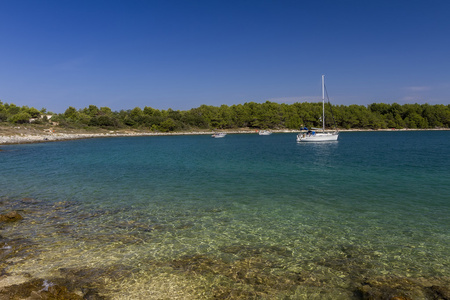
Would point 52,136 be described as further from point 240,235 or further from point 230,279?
point 230,279

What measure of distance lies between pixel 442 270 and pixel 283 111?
15883 centimetres

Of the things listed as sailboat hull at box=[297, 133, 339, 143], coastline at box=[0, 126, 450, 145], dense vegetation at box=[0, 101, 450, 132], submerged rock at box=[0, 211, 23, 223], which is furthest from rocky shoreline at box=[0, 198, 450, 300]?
dense vegetation at box=[0, 101, 450, 132]

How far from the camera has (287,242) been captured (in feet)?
30.7

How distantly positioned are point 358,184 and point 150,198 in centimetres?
1410

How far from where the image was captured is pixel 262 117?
506ft

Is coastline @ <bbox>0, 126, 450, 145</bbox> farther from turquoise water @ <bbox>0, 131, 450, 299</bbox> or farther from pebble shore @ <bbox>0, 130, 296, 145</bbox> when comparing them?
turquoise water @ <bbox>0, 131, 450, 299</bbox>

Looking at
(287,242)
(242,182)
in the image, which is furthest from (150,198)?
(287,242)

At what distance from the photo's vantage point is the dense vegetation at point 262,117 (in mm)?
136250

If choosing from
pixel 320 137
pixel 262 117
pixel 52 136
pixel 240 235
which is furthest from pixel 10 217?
pixel 262 117

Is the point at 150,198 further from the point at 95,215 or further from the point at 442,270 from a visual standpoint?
the point at 442,270

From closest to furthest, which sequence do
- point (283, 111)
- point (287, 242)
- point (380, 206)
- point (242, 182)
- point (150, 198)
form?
point (287, 242)
point (380, 206)
point (150, 198)
point (242, 182)
point (283, 111)

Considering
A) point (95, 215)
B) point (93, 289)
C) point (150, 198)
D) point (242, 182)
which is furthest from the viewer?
point (242, 182)

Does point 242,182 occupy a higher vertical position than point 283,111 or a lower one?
lower

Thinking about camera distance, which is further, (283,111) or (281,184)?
(283,111)
